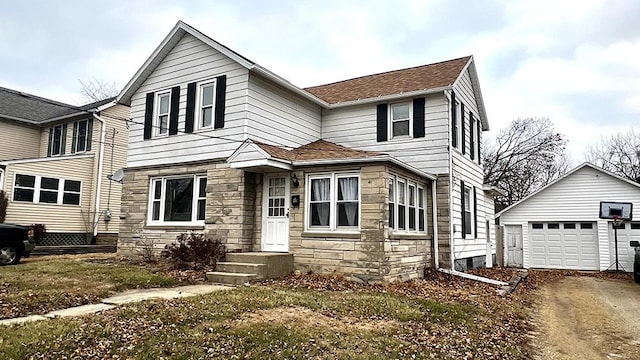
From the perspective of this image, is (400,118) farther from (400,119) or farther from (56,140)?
(56,140)

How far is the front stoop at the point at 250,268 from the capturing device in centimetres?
986

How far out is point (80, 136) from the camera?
A: 72.8ft

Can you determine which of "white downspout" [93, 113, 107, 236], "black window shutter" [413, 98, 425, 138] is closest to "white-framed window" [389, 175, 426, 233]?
"black window shutter" [413, 98, 425, 138]

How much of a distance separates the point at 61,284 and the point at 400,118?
9.99 metres

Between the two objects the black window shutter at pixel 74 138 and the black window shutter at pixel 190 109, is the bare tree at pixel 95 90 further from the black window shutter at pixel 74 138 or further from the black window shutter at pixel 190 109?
the black window shutter at pixel 190 109

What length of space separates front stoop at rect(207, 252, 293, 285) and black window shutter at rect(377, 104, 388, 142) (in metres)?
5.11

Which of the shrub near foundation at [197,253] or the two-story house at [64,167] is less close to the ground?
the two-story house at [64,167]

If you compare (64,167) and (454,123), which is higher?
(454,123)

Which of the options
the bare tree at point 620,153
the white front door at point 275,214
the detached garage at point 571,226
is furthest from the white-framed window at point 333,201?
the bare tree at point 620,153

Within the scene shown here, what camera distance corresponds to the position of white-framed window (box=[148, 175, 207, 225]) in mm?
12734

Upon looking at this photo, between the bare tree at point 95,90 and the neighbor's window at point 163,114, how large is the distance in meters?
25.8

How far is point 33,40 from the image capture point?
20.0m

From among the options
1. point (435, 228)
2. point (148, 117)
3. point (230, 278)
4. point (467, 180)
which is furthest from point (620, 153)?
point (230, 278)

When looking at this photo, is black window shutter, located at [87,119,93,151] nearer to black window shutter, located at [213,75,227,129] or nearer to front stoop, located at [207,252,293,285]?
black window shutter, located at [213,75,227,129]
